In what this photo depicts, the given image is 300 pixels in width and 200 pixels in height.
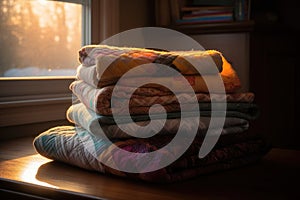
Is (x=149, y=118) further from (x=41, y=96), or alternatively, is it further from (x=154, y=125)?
(x=41, y=96)

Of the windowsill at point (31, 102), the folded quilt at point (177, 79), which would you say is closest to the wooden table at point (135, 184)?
the folded quilt at point (177, 79)

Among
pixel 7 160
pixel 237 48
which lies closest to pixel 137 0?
pixel 237 48

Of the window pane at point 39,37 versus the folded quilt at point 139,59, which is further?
the window pane at point 39,37

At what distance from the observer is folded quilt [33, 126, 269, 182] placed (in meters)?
0.82

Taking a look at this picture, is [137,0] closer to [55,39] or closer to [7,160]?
[55,39]

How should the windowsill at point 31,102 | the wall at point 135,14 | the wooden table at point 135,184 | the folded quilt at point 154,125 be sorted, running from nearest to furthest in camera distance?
1. the wooden table at point 135,184
2. the folded quilt at point 154,125
3. the windowsill at point 31,102
4. the wall at point 135,14

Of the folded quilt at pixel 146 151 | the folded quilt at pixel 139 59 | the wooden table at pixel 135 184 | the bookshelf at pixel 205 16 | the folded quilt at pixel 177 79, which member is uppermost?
the bookshelf at pixel 205 16

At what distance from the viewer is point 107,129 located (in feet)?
2.82

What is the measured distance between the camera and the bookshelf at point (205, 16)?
1872mm

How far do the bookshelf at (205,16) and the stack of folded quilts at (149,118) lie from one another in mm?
886

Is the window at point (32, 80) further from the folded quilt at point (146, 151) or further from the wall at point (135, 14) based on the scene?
the folded quilt at point (146, 151)

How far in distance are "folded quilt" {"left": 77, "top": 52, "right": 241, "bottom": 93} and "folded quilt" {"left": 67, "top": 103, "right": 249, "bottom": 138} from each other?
0.06 metres

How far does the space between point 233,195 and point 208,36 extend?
4.14 feet

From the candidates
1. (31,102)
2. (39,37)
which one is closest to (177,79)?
(31,102)
